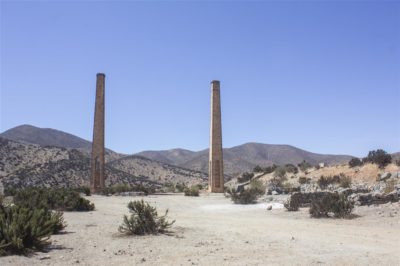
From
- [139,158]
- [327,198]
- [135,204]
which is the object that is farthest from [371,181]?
[139,158]

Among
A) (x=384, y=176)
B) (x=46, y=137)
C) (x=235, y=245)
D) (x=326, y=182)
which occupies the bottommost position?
(x=235, y=245)

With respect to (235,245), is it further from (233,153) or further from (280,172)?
(233,153)

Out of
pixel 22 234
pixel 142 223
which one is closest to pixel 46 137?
pixel 142 223

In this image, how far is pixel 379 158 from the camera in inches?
1283

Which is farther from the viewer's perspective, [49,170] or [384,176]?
[49,170]

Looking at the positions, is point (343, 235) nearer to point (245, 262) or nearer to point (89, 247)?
point (245, 262)

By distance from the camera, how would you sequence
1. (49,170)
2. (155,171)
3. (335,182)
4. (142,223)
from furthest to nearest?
(155,171) < (49,170) < (335,182) < (142,223)

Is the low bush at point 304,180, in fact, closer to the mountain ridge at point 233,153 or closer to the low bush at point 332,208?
the low bush at point 332,208

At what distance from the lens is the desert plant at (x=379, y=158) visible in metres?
32.1

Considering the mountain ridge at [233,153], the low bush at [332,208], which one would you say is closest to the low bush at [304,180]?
the low bush at [332,208]

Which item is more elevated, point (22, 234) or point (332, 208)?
point (332, 208)

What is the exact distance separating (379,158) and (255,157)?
105 m

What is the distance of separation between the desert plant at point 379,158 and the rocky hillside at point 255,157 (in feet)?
259

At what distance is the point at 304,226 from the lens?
45.4 feet
